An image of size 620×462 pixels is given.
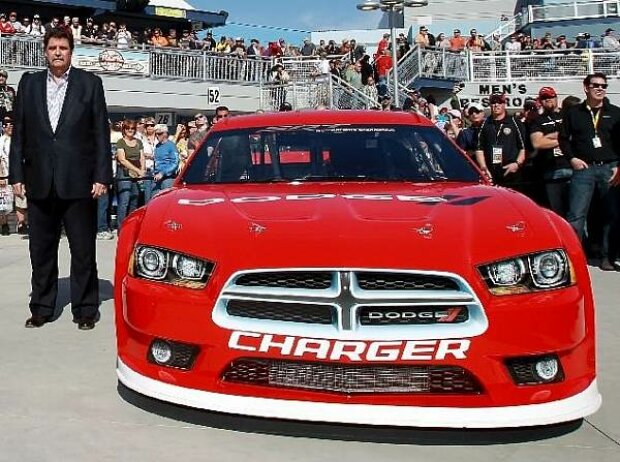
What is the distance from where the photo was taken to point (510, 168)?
8828 millimetres

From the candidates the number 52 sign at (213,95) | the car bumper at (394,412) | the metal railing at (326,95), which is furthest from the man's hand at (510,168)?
the number 52 sign at (213,95)

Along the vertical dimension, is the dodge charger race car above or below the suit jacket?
below

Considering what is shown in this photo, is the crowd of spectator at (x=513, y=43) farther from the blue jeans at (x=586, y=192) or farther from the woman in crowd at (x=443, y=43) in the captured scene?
the blue jeans at (x=586, y=192)

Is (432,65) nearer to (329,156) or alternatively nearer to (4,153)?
(4,153)

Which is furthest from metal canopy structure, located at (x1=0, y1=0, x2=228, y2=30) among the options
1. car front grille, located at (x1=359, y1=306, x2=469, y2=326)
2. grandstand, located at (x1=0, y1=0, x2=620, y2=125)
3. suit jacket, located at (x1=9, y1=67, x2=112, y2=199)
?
car front grille, located at (x1=359, y1=306, x2=469, y2=326)

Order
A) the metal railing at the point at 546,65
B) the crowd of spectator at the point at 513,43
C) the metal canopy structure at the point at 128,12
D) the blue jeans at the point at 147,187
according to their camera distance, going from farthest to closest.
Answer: the metal canopy structure at the point at 128,12 < the crowd of spectator at the point at 513,43 < the metal railing at the point at 546,65 < the blue jeans at the point at 147,187

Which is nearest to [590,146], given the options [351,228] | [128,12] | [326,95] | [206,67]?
[351,228]

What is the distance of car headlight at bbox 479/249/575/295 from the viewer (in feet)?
11.0

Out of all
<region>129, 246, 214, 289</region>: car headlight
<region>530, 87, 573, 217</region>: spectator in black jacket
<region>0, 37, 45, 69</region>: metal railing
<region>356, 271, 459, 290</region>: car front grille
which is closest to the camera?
<region>356, 271, 459, 290</region>: car front grille

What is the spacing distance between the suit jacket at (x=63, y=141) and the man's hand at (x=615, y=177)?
16.0ft

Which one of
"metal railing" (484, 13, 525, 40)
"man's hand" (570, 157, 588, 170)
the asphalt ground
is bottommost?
the asphalt ground

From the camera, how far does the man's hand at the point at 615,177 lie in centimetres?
798

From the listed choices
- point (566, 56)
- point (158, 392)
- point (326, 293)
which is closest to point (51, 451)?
point (158, 392)

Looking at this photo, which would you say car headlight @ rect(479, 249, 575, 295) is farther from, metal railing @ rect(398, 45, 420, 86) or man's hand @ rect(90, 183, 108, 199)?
metal railing @ rect(398, 45, 420, 86)
